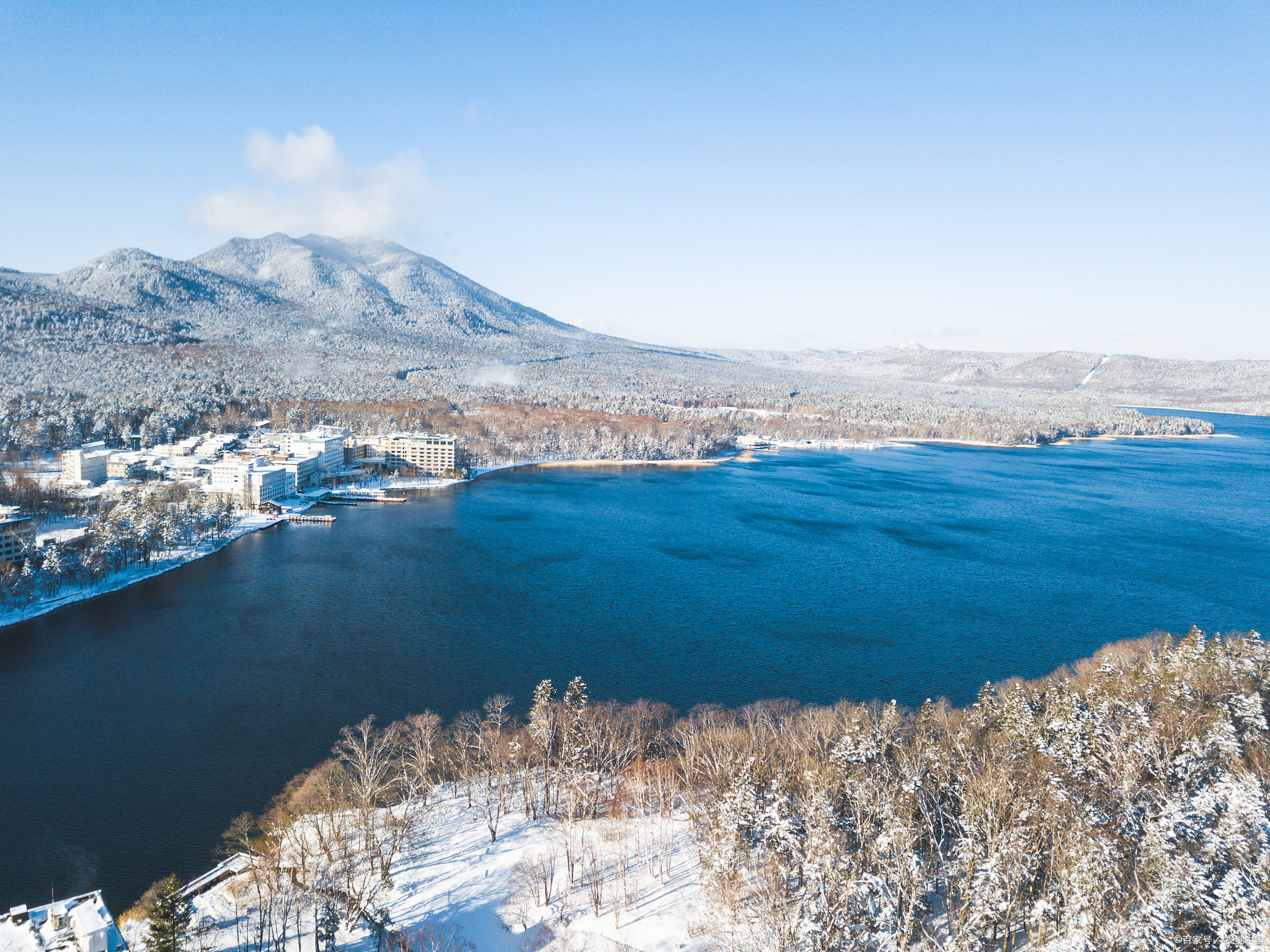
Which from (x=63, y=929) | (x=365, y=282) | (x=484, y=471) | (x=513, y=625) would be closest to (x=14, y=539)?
(x=513, y=625)

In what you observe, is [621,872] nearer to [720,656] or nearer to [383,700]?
[383,700]

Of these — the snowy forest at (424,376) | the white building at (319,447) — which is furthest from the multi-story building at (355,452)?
the snowy forest at (424,376)

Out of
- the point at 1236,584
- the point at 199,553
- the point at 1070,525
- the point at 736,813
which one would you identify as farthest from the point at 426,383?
the point at 736,813

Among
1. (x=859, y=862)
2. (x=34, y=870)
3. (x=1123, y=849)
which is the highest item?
(x=1123, y=849)

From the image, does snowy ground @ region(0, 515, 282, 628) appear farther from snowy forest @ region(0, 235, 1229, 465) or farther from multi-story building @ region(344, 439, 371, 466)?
snowy forest @ region(0, 235, 1229, 465)

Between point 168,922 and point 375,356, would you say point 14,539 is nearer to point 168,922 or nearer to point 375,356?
point 168,922

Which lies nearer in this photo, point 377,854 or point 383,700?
point 377,854
